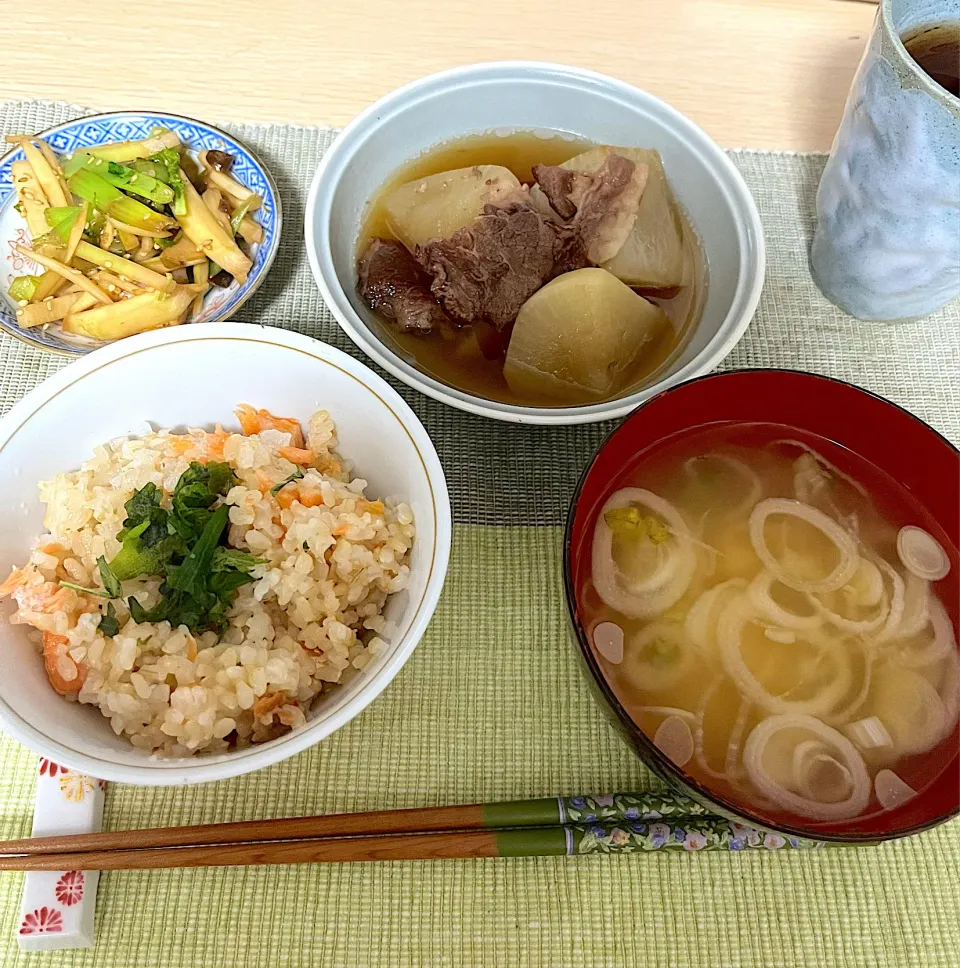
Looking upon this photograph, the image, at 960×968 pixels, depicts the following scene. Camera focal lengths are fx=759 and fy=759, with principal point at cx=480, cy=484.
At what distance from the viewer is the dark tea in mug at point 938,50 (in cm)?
143

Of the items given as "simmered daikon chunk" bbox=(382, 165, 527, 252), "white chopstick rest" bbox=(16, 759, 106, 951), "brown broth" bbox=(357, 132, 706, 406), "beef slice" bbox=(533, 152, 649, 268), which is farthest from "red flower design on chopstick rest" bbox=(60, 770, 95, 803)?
"beef slice" bbox=(533, 152, 649, 268)

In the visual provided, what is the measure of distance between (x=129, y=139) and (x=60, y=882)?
5.02 ft

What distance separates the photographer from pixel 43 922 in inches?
41.3

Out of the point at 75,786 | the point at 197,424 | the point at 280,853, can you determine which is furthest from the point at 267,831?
the point at 197,424

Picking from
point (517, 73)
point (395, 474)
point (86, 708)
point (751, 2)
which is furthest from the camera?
point (751, 2)

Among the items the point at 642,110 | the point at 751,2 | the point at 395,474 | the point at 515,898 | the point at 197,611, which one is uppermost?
the point at 751,2

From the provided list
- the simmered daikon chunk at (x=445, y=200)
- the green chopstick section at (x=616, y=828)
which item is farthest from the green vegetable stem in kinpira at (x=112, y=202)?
the green chopstick section at (x=616, y=828)

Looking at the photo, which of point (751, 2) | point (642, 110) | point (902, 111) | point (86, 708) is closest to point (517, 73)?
point (642, 110)

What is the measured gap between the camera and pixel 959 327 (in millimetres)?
1725

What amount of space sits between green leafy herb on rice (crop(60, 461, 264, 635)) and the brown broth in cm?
56

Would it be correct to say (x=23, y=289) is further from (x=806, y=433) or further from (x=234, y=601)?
(x=806, y=433)

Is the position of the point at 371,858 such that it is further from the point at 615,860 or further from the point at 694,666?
the point at 694,666

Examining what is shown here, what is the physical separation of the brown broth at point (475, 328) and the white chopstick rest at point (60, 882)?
0.93 m

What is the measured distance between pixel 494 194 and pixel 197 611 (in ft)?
3.45
